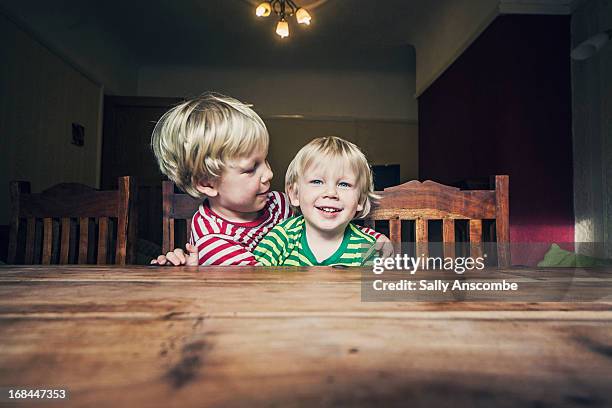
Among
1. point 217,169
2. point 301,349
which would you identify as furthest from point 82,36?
point 301,349

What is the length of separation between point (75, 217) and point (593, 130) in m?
2.46

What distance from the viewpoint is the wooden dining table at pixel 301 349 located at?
219mm

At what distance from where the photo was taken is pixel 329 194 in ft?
2.90

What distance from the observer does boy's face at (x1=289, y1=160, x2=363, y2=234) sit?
886 millimetres

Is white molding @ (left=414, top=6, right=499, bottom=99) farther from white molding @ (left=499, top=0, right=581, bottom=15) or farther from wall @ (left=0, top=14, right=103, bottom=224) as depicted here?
wall @ (left=0, top=14, right=103, bottom=224)

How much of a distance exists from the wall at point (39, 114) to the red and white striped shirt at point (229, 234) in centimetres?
226

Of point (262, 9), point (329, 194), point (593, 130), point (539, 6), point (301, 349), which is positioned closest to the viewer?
point (301, 349)

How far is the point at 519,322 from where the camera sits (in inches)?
13.6

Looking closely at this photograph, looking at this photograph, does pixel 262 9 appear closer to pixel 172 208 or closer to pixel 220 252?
pixel 172 208

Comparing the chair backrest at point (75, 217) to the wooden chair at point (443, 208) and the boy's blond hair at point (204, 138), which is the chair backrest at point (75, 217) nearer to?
the boy's blond hair at point (204, 138)

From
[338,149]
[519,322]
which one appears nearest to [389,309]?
[519,322]

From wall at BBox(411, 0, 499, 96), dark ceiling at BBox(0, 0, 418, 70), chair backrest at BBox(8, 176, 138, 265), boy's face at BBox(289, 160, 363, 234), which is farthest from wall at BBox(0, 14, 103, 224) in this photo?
wall at BBox(411, 0, 499, 96)

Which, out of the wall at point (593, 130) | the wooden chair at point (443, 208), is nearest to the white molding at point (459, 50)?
the wall at point (593, 130)

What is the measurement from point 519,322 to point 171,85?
539cm
